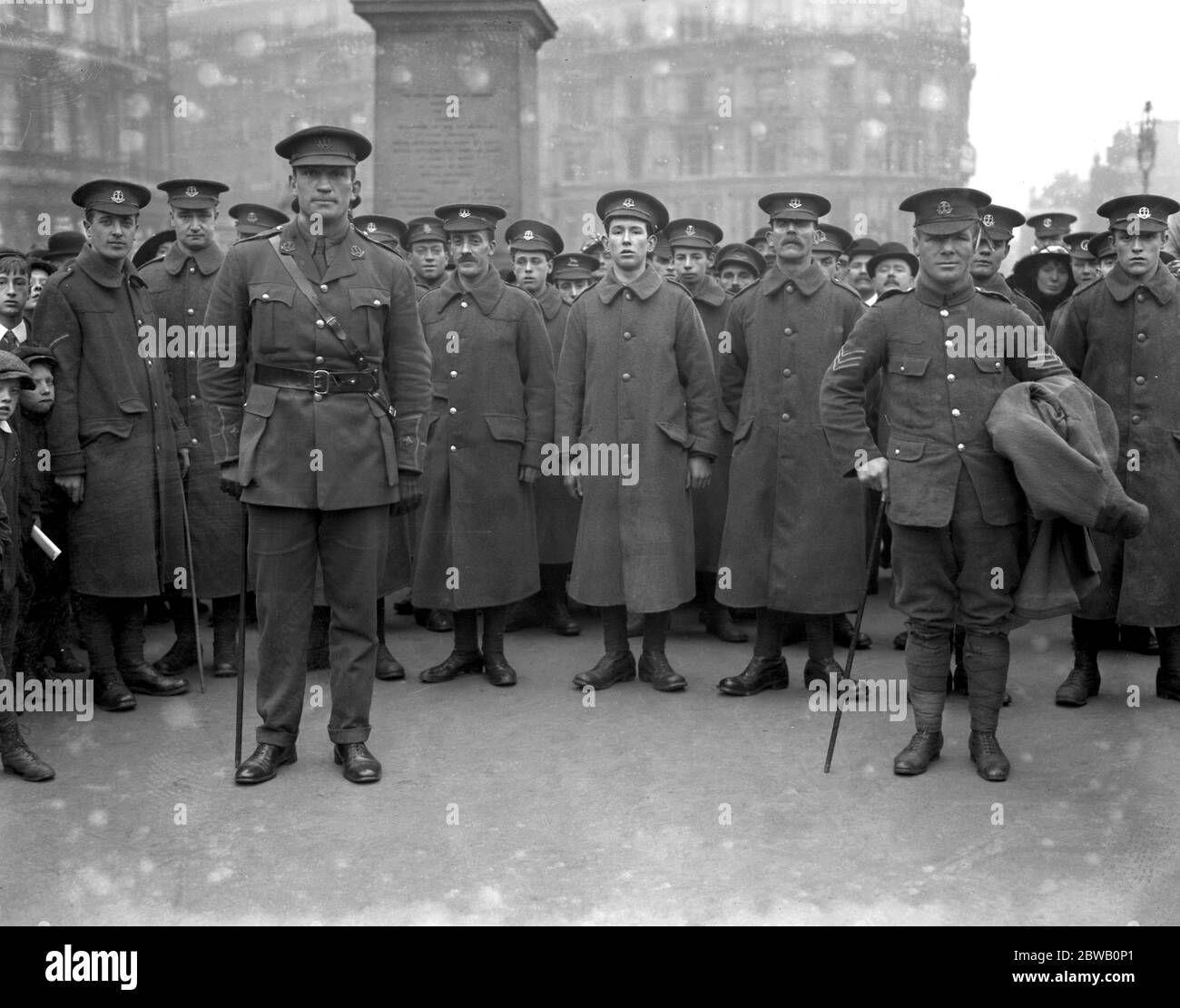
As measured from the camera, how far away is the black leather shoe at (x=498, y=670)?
691cm

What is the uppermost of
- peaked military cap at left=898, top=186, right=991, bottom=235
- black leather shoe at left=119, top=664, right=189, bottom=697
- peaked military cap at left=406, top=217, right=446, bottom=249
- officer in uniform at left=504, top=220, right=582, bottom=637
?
peaked military cap at left=406, top=217, right=446, bottom=249

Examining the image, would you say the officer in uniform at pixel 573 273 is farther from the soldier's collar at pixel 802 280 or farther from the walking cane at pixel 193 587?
the walking cane at pixel 193 587

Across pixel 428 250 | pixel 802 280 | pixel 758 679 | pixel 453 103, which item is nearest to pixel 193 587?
pixel 758 679

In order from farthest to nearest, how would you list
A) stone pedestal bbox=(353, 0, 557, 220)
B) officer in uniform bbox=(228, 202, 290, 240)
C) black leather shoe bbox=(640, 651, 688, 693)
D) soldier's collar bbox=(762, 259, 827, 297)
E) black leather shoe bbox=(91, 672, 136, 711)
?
stone pedestal bbox=(353, 0, 557, 220), officer in uniform bbox=(228, 202, 290, 240), soldier's collar bbox=(762, 259, 827, 297), black leather shoe bbox=(640, 651, 688, 693), black leather shoe bbox=(91, 672, 136, 711)

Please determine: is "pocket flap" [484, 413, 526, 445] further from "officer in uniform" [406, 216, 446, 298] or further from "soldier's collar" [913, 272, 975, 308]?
"soldier's collar" [913, 272, 975, 308]

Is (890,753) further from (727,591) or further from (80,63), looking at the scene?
(80,63)

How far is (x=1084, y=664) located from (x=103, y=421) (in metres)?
4.93

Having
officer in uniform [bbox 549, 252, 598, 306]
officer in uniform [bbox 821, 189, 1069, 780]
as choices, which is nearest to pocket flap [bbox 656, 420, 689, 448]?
officer in uniform [bbox 821, 189, 1069, 780]

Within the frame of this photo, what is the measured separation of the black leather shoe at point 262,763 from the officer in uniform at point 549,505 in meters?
2.90

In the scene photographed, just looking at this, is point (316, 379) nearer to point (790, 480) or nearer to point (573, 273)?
point (790, 480)

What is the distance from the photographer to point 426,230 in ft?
29.8

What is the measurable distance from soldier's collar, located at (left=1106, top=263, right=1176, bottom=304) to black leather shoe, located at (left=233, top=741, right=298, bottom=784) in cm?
449

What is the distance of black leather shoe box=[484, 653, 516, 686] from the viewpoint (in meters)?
6.91

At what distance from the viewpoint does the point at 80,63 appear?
22.4 m
